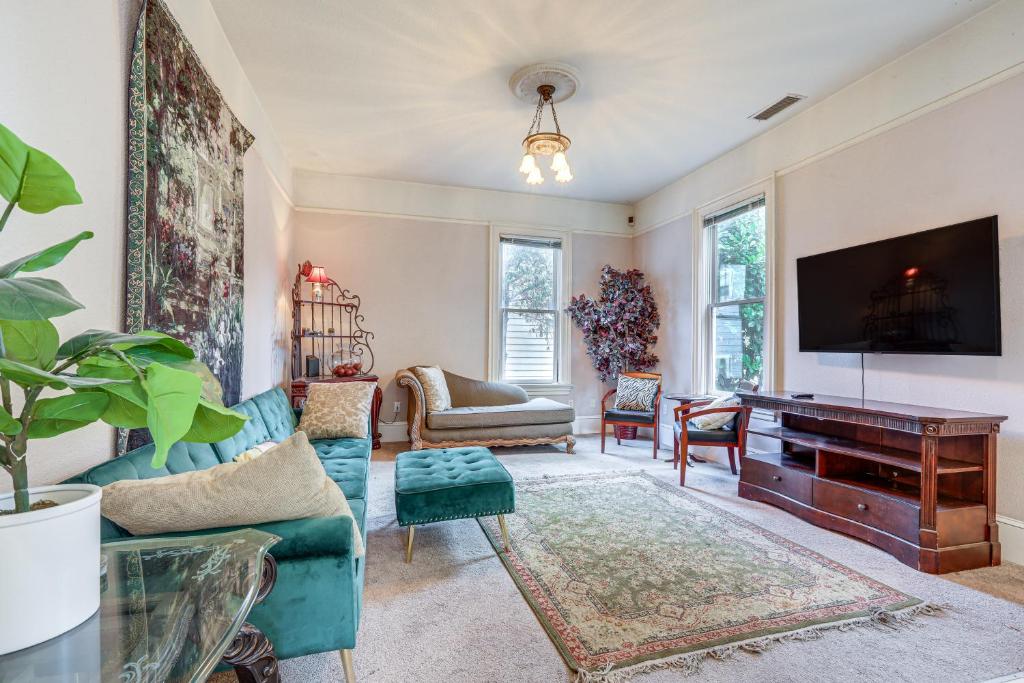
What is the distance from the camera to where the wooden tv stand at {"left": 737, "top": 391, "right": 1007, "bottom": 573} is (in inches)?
92.7

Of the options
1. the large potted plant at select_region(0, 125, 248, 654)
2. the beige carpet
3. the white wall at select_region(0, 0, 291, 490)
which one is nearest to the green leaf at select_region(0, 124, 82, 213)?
the large potted plant at select_region(0, 125, 248, 654)

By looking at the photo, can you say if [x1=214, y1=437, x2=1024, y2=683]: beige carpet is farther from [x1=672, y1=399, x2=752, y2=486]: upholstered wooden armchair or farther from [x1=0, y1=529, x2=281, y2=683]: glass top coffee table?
[x1=672, y1=399, x2=752, y2=486]: upholstered wooden armchair

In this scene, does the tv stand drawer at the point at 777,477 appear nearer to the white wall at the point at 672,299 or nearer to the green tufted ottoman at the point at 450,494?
the white wall at the point at 672,299

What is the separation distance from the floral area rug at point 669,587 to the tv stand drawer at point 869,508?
422mm

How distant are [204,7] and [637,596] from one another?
3.62m

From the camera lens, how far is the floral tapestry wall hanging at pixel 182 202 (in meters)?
1.71

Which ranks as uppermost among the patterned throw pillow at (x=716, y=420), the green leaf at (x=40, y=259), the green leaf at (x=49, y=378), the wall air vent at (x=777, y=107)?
the wall air vent at (x=777, y=107)

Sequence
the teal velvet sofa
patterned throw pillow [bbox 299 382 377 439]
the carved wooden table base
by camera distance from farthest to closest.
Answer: patterned throw pillow [bbox 299 382 377 439] < the teal velvet sofa < the carved wooden table base

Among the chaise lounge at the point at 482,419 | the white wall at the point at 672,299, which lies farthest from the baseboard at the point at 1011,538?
the chaise lounge at the point at 482,419

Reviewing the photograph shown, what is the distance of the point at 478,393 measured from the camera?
524cm

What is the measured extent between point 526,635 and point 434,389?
3.07 metres

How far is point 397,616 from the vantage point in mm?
1943

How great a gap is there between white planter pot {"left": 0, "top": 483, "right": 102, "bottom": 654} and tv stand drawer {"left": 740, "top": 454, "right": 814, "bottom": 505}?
11.3ft

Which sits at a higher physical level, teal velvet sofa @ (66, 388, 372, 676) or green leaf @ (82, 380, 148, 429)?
green leaf @ (82, 380, 148, 429)
